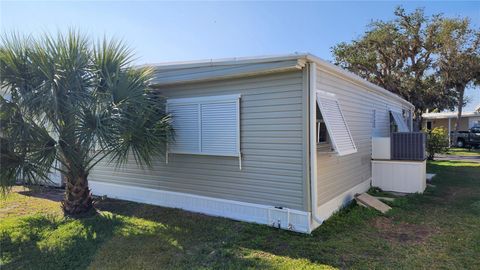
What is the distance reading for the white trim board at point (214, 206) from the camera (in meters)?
5.21

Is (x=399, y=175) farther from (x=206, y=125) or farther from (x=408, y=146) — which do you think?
(x=206, y=125)

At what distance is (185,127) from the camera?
642cm

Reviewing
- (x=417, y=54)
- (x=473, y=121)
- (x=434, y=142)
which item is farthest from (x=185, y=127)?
(x=473, y=121)

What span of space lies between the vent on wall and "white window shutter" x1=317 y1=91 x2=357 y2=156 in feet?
9.97

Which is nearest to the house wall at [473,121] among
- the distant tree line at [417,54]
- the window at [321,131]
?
the distant tree line at [417,54]

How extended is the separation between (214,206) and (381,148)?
4910mm

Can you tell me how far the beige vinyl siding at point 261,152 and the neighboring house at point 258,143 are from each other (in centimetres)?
2

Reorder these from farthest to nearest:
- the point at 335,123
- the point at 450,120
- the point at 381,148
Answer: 1. the point at 450,120
2. the point at 381,148
3. the point at 335,123

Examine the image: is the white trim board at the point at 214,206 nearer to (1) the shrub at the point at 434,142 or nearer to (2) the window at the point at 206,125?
(2) the window at the point at 206,125

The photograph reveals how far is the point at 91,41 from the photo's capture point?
554 centimetres

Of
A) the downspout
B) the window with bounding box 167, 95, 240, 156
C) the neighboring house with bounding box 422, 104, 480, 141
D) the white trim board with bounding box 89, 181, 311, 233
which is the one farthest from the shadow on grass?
the neighboring house with bounding box 422, 104, 480, 141

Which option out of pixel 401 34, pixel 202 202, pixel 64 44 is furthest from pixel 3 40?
pixel 401 34

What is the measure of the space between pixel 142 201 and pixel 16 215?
236 cm

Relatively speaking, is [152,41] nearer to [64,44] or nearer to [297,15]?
[64,44]
